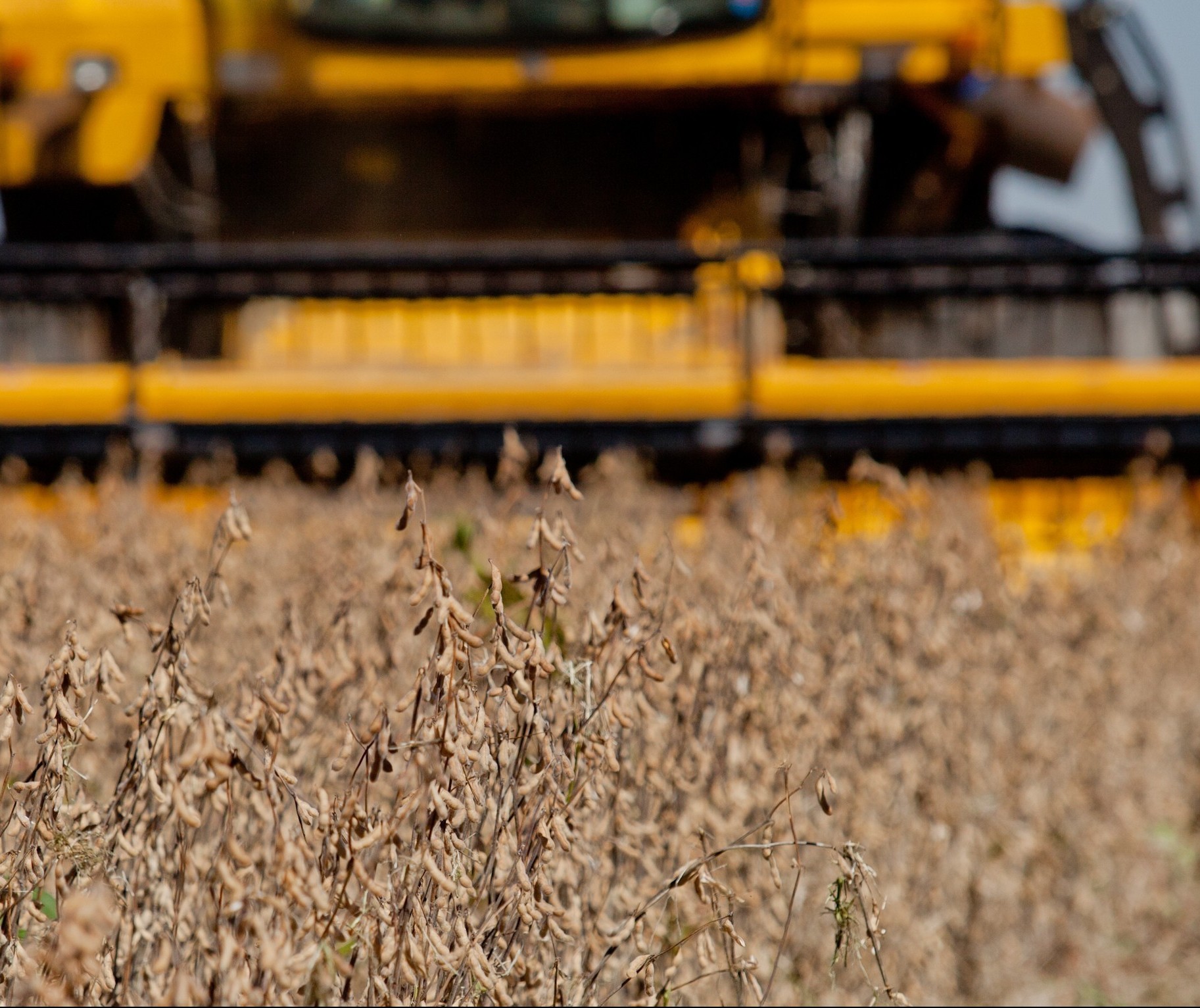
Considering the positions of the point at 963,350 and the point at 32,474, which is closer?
the point at 32,474

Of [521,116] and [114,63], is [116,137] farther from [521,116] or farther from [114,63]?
[521,116]

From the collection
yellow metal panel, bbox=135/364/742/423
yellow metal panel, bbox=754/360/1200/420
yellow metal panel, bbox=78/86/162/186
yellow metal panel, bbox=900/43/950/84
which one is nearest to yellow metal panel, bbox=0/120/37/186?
yellow metal panel, bbox=78/86/162/186

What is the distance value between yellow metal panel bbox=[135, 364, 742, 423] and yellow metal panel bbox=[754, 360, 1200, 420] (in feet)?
0.82

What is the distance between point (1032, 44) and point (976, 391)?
105 inches

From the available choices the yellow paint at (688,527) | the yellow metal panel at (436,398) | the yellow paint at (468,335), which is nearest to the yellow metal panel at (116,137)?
the yellow paint at (468,335)

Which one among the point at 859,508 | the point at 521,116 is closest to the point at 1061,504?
the point at 859,508

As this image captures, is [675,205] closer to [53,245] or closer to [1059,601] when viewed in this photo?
[53,245]

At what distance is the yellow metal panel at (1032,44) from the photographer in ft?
22.8

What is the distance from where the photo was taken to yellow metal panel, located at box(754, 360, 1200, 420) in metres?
5.14

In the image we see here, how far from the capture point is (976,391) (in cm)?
522

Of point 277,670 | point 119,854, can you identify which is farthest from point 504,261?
point 119,854

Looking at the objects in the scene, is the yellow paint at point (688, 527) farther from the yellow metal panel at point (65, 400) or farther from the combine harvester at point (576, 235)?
the yellow metal panel at point (65, 400)

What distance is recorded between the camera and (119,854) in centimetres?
133

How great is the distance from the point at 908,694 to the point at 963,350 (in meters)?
3.51
